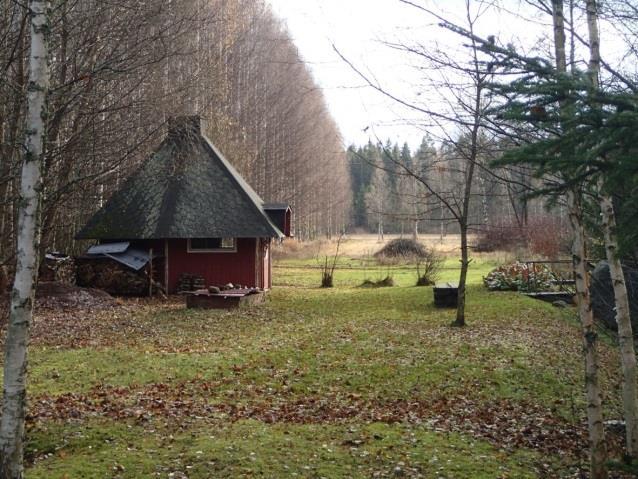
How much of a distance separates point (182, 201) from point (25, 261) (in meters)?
14.4

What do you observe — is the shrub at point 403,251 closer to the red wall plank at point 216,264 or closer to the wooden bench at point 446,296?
the red wall plank at point 216,264

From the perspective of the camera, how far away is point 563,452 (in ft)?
19.8

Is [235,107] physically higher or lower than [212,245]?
higher

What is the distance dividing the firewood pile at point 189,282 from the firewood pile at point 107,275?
1.34 metres

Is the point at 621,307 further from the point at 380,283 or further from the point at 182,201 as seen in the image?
the point at 380,283

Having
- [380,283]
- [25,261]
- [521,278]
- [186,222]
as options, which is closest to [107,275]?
[186,222]

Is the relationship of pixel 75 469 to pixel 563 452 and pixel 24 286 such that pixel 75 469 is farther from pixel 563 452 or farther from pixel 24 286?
pixel 563 452

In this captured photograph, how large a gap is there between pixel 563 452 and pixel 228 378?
4554 millimetres

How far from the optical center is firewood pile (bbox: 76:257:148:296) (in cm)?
1709

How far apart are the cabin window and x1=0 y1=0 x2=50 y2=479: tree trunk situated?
14.2 metres

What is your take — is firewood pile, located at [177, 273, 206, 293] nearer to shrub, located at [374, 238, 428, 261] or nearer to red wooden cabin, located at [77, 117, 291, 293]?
red wooden cabin, located at [77, 117, 291, 293]

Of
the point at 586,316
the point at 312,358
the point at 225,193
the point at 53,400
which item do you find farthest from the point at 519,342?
the point at 225,193

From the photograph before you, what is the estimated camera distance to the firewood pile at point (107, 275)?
17.1m

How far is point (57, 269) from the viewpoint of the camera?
1684 cm
